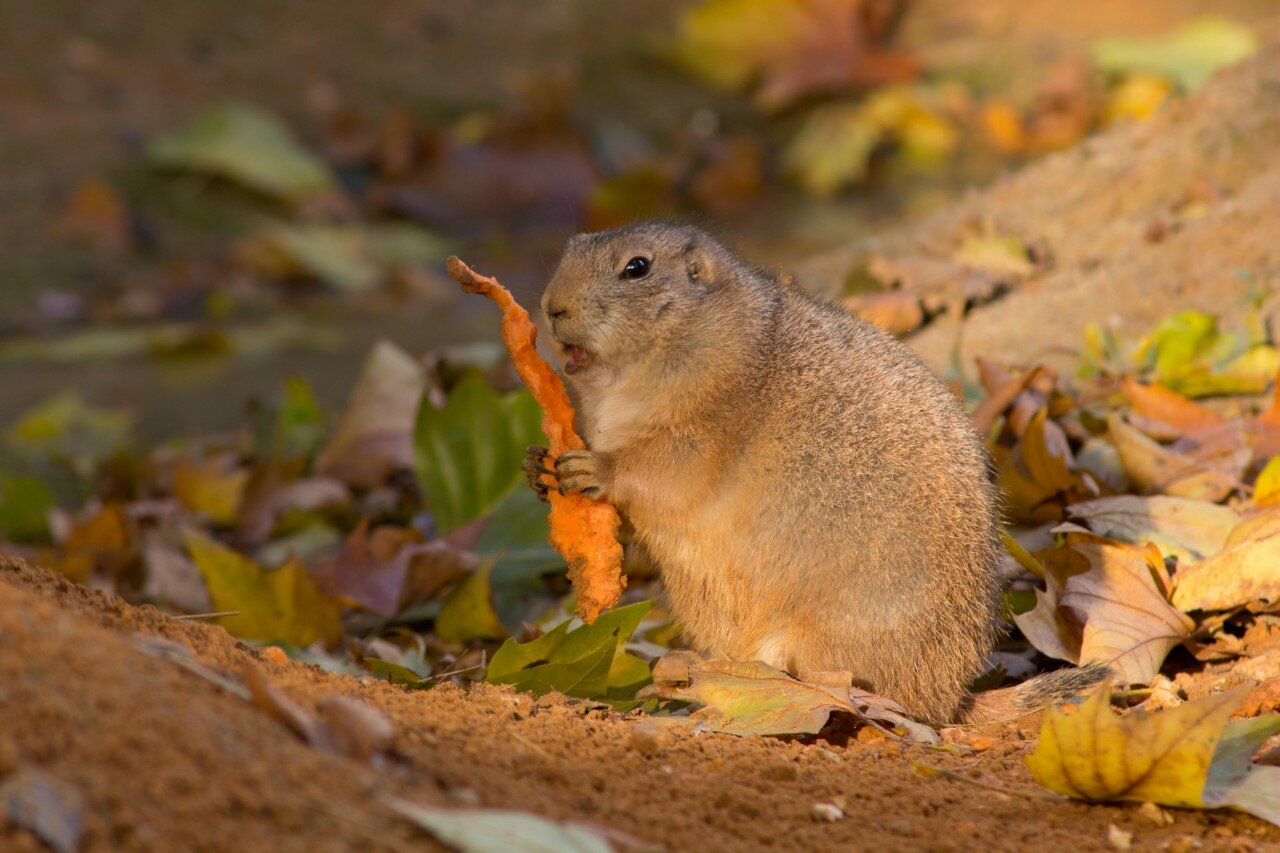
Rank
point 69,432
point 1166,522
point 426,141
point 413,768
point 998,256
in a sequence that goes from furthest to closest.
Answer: point 426,141
point 69,432
point 998,256
point 1166,522
point 413,768

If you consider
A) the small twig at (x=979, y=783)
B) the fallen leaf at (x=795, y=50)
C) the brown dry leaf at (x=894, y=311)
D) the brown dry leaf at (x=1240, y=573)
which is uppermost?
the fallen leaf at (x=795, y=50)

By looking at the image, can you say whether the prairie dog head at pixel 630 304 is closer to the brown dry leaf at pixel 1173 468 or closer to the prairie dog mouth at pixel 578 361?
the prairie dog mouth at pixel 578 361

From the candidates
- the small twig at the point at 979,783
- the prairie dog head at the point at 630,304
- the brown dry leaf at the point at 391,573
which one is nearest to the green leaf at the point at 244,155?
the brown dry leaf at the point at 391,573

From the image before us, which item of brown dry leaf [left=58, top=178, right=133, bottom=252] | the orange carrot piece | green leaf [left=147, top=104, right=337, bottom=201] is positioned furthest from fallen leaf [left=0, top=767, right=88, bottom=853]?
green leaf [left=147, top=104, right=337, bottom=201]

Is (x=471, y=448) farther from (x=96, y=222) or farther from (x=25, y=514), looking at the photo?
(x=96, y=222)

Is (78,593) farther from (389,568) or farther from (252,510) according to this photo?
(252,510)

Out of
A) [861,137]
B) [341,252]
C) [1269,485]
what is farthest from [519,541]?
[861,137]
